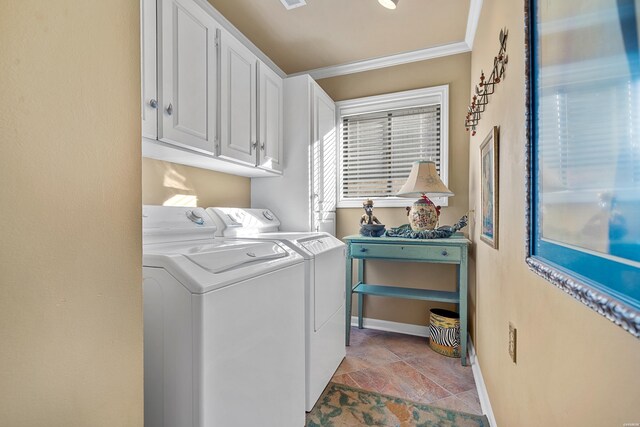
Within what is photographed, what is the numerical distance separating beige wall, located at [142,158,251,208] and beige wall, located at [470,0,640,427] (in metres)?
1.81

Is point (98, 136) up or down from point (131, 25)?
down

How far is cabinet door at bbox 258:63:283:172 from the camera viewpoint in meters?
2.14

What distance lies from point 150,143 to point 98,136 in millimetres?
897

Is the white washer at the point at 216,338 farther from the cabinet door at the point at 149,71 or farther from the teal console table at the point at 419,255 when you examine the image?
the teal console table at the point at 419,255

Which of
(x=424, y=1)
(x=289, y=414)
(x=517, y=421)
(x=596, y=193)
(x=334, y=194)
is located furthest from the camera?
(x=334, y=194)

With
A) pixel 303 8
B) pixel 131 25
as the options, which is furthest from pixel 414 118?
pixel 131 25

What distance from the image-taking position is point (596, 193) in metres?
0.51

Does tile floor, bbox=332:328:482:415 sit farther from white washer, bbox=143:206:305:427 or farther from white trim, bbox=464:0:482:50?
white trim, bbox=464:0:482:50

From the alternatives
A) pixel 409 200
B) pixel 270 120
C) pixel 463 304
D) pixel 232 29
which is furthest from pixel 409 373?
pixel 232 29

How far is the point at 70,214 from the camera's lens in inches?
21.0

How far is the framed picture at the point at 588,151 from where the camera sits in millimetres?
425

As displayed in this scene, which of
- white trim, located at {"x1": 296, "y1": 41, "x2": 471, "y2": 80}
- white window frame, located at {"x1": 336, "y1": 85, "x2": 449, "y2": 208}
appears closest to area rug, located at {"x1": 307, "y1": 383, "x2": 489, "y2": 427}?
white window frame, located at {"x1": 336, "y1": 85, "x2": 449, "y2": 208}

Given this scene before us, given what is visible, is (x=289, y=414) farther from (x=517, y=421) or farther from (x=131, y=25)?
(x=131, y=25)

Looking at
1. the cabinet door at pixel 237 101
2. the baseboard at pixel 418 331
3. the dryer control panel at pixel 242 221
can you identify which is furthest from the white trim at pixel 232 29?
the baseboard at pixel 418 331
